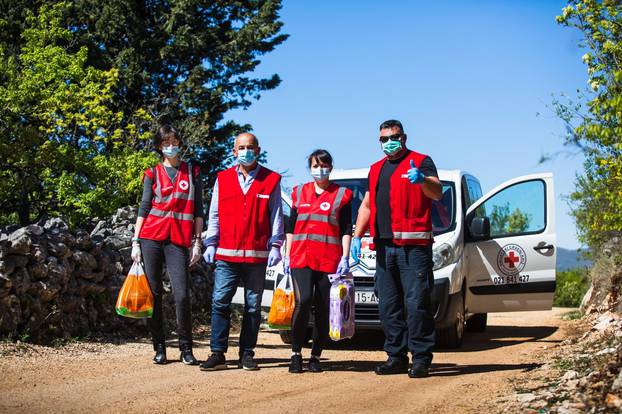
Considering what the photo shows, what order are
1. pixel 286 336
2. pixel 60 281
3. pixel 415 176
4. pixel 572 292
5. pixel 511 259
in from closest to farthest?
pixel 415 176
pixel 60 281
pixel 511 259
pixel 286 336
pixel 572 292

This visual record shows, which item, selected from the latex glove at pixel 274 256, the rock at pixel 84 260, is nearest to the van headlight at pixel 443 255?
the latex glove at pixel 274 256

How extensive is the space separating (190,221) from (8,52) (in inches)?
704

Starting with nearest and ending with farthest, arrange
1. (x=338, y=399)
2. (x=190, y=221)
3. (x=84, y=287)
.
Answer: (x=338, y=399), (x=190, y=221), (x=84, y=287)

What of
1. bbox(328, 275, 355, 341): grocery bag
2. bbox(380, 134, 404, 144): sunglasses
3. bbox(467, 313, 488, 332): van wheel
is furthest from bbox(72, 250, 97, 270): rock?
bbox(467, 313, 488, 332): van wheel

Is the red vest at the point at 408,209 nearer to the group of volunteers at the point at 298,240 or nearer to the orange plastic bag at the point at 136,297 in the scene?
the group of volunteers at the point at 298,240

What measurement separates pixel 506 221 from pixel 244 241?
4279 mm

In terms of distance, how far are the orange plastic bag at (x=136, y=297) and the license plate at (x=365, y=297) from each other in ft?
8.47

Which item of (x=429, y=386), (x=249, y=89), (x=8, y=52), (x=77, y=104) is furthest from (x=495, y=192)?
(x=249, y=89)

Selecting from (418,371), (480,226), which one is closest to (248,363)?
(418,371)

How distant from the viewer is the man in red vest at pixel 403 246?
7566 mm

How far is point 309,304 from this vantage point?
786 centimetres

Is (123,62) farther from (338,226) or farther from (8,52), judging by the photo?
(338,226)

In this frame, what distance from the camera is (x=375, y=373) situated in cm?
783

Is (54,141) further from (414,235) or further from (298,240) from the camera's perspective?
(414,235)
